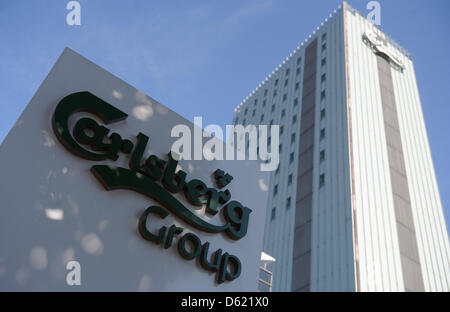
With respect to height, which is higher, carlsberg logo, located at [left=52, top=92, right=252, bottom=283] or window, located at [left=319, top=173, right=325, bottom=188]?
window, located at [left=319, top=173, right=325, bottom=188]

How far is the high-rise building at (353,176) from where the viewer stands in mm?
22469

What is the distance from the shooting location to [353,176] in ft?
79.2

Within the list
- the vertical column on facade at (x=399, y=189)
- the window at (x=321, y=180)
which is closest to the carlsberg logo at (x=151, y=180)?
the vertical column on facade at (x=399, y=189)

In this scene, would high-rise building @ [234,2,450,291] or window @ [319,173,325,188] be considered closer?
high-rise building @ [234,2,450,291]

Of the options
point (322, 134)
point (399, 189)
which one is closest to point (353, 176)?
point (399, 189)

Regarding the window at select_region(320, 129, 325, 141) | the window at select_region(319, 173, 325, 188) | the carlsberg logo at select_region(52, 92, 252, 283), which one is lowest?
the carlsberg logo at select_region(52, 92, 252, 283)

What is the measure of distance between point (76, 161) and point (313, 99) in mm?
26984

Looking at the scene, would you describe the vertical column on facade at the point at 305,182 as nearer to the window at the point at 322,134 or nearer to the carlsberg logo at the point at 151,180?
the window at the point at 322,134

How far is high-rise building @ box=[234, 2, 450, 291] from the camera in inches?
885

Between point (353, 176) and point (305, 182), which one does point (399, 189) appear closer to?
point (353, 176)

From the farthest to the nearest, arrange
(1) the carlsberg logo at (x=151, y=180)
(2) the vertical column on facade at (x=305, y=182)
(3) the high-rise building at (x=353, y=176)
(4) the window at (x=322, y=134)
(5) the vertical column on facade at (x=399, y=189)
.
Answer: (4) the window at (x=322, y=134)
(2) the vertical column on facade at (x=305, y=182)
(5) the vertical column on facade at (x=399, y=189)
(3) the high-rise building at (x=353, y=176)
(1) the carlsberg logo at (x=151, y=180)

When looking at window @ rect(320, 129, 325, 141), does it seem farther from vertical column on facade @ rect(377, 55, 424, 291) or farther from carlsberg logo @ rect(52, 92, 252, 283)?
carlsberg logo @ rect(52, 92, 252, 283)

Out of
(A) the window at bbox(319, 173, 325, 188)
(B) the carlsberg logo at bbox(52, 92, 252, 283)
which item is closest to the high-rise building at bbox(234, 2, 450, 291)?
(A) the window at bbox(319, 173, 325, 188)

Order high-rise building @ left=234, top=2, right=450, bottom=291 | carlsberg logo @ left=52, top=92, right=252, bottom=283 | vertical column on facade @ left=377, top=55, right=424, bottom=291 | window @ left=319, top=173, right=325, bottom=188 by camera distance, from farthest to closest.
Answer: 1. window @ left=319, top=173, right=325, bottom=188
2. vertical column on facade @ left=377, top=55, right=424, bottom=291
3. high-rise building @ left=234, top=2, right=450, bottom=291
4. carlsberg logo @ left=52, top=92, right=252, bottom=283
